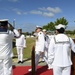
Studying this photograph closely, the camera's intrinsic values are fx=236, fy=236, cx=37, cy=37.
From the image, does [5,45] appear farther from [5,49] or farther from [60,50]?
[60,50]

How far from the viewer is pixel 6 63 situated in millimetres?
6121

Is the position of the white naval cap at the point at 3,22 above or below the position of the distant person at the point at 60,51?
above

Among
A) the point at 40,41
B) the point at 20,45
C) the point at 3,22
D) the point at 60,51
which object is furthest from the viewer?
the point at 20,45

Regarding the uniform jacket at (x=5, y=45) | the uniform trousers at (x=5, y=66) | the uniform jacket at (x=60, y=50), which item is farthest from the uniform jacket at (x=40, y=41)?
the uniform jacket at (x=60, y=50)

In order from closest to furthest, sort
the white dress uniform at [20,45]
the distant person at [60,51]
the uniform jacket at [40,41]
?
the distant person at [60,51] → the uniform jacket at [40,41] → the white dress uniform at [20,45]

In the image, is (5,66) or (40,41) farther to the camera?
(40,41)

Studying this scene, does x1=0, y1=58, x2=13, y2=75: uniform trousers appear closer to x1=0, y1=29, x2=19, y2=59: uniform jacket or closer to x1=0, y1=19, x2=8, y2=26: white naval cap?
x1=0, y1=29, x2=19, y2=59: uniform jacket

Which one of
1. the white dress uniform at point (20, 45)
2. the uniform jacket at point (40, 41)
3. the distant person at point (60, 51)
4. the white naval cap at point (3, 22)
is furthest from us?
the white dress uniform at point (20, 45)

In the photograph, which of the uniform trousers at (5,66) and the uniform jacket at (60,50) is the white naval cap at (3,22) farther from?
the uniform jacket at (60,50)

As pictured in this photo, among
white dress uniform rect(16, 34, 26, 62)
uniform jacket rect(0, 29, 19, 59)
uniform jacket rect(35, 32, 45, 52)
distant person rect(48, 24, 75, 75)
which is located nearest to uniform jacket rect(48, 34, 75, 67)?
distant person rect(48, 24, 75, 75)

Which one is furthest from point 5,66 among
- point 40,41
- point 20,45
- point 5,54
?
point 20,45

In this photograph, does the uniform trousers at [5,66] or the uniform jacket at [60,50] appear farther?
the uniform trousers at [5,66]

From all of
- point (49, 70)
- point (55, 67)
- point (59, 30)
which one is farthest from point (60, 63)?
point (49, 70)

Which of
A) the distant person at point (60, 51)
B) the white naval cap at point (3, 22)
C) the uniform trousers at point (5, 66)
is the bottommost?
the uniform trousers at point (5, 66)
